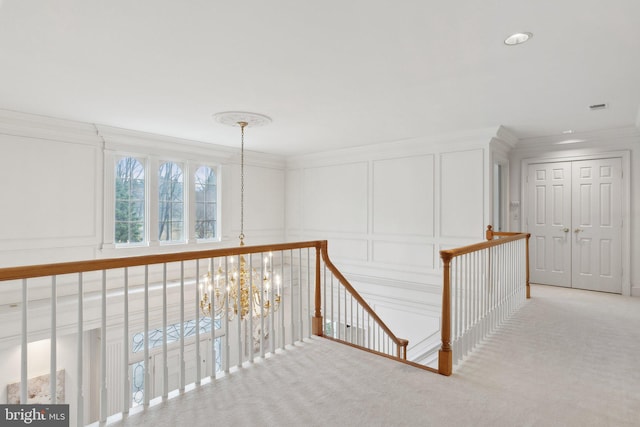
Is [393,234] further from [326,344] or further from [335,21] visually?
[335,21]

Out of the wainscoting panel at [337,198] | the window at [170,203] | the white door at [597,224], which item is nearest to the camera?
the white door at [597,224]

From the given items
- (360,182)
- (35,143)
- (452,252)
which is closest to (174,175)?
(35,143)

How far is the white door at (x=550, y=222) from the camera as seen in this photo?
5766 mm

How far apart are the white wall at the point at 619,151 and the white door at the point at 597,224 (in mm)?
116

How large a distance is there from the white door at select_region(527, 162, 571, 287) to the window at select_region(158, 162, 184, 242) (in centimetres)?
616

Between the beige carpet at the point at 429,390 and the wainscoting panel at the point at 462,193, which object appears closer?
the beige carpet at the point at 429,390

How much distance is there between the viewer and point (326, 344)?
10.3 ft

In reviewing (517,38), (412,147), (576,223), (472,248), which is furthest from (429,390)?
(576,223)

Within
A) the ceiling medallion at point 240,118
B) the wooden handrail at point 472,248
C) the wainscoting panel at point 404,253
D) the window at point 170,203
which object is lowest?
the wainscoting panel at point 404,253

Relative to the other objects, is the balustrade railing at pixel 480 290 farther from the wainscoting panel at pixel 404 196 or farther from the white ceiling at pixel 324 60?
the white ceiling at pixel 324 60

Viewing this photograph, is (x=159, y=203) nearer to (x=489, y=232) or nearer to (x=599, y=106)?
(x=489, y=232)

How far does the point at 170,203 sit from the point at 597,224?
Result: 699cm

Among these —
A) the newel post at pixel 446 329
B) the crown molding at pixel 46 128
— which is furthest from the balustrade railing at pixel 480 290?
the crown molding at pixel 46 128

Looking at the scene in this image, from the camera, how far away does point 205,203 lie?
260 inches
